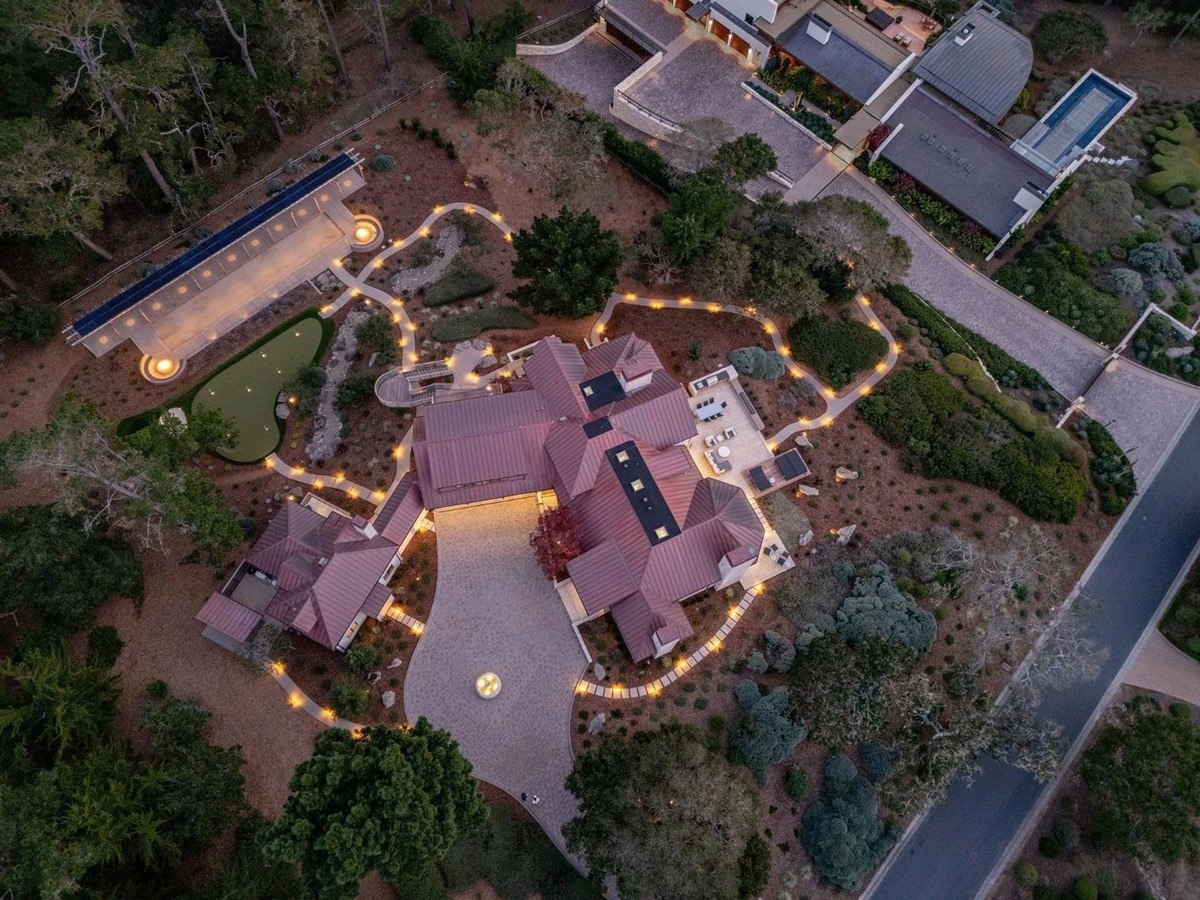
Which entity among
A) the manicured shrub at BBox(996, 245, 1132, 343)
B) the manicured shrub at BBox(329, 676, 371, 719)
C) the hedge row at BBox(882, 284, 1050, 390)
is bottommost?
the manicured shrub at BBox(329, 676, 371, 719)

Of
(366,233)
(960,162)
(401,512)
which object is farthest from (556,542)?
Result: (960,162)

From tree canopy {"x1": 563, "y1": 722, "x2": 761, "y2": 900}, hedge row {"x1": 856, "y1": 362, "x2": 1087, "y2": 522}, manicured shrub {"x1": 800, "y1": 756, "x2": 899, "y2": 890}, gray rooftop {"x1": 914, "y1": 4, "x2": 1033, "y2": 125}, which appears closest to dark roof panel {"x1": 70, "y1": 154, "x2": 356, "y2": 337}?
tree canopy {"x1": 563, "y1": 722, "x2": 761, "y2": 900}

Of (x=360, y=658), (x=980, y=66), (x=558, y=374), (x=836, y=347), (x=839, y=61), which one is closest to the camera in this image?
(x=360, y=658)

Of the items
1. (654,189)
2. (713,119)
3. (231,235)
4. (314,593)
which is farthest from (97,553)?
(713,119)

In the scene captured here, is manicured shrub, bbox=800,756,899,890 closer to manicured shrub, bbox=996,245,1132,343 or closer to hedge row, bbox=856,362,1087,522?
hedge row, bbox=856,362,1087,522

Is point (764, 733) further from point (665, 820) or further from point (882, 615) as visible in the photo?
point (882, 615)

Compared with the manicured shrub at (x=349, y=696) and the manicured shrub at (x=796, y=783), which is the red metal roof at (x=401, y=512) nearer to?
the manicured shrub at (x=349, y=696)
